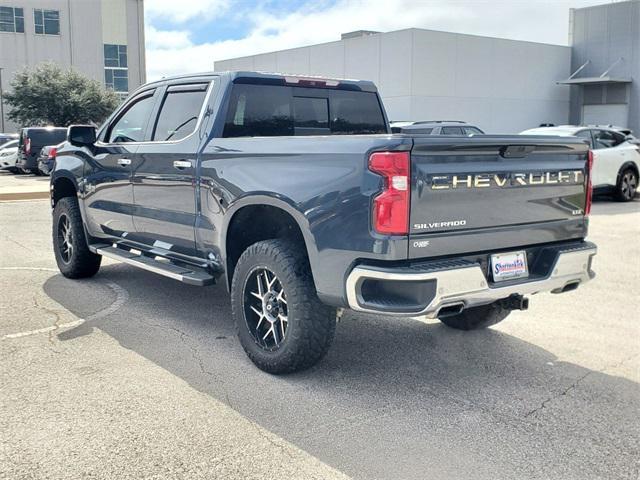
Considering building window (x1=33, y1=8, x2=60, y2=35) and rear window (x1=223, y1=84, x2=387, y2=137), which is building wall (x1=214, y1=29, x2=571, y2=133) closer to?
rear window (x1=223, y1=84, x2=387, y2=137)

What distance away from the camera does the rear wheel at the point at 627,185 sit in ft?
49.7

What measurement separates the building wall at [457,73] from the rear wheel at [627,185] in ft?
61.8

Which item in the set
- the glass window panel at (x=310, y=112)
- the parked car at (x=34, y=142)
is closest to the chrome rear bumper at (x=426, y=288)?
the glass window panel at (x=310, y=112)

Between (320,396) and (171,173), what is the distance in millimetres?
2254

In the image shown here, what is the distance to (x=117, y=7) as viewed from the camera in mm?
61188

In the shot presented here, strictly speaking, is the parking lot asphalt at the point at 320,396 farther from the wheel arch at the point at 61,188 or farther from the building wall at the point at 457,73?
the building wall at the point at 457,73

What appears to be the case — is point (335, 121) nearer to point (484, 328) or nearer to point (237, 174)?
point (237, 174)

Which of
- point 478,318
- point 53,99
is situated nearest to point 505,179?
point 478,318

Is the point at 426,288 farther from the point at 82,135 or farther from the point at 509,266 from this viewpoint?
the point at 82,135

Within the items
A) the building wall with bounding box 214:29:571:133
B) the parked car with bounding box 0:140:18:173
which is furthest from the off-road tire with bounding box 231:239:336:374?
the building wall with bounding box 214:29:571:133

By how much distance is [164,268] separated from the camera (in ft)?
18.0

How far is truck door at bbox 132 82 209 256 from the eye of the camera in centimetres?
532

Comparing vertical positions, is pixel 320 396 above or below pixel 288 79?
below

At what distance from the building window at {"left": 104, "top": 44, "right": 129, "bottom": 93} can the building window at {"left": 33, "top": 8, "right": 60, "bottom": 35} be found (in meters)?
4.46
